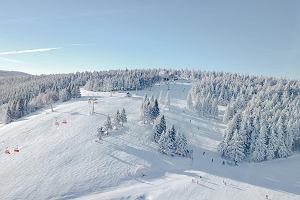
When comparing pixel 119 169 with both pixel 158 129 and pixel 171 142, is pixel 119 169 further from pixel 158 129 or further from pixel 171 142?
pixel 158 129

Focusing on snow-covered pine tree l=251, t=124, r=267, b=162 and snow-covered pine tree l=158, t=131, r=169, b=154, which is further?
snow-covered pine tree l=251, t=124, r=267, b=162

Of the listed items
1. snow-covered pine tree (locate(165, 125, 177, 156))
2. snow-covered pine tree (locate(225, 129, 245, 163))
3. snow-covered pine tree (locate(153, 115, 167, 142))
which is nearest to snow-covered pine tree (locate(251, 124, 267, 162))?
snow-covered pine tree (locate(225, 129, 245, 163))

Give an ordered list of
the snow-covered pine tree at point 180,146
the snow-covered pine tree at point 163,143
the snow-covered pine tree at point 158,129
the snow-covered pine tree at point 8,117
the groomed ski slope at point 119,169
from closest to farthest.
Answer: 1. the groomed ski slope at point 119,169
2. the snow-covered pine tree at point 163,143
3. the snow-covered pine tree at point 180,146
4. the snow-covered pine tree at point 158,129
5. the snow-covered pine tree at point 8,117

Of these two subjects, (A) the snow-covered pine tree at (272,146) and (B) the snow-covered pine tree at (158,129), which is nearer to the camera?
(B) the snow-covered pine tree at (158,129)

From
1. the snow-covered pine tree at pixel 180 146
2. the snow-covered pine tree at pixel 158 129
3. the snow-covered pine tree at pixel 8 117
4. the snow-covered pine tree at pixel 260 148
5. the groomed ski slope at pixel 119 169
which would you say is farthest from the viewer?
the snow-covered pine tree at pixel 8 117

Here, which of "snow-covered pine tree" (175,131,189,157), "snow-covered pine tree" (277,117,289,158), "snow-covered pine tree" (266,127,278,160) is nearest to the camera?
"snow-covered pine tree" (175,131,189,157)

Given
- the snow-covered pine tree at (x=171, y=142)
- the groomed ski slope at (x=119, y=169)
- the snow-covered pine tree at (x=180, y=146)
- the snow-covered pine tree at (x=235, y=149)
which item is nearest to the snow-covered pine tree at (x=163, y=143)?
the snow-covered pine tree at (x=171, y=142)

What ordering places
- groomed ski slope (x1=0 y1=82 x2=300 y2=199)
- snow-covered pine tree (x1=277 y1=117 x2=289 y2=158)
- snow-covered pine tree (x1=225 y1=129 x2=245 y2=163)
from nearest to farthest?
1. groomed ski slope (x1=0 y1=82 x2=300 y2=199)
2. snow-covered pine tree (x1=225 y1=129 x2=245 y2=163)
3. snow-covered pine tree (x1=277 y1=117 x2=289 y2=158)

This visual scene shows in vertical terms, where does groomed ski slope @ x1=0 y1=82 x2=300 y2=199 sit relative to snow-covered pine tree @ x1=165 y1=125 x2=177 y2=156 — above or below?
below

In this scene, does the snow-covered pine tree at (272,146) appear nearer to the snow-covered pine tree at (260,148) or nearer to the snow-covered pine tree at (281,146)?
the snow-covered pine tree at (281,146)

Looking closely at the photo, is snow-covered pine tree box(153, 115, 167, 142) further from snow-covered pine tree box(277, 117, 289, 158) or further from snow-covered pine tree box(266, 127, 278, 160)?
snow-covered pine tree box(277, 117, 289, 158)
